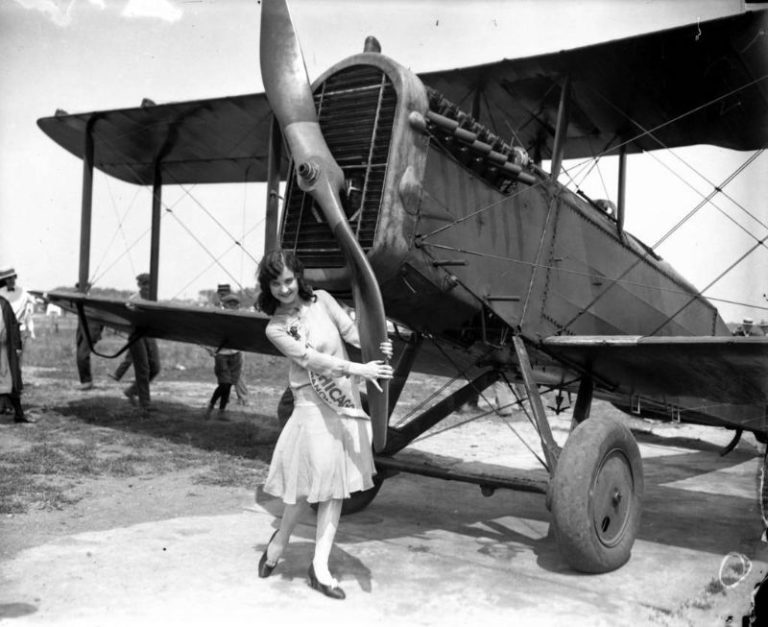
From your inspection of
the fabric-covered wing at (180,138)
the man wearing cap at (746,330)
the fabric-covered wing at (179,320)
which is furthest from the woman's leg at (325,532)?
the fabric-covered wing at (180,138)

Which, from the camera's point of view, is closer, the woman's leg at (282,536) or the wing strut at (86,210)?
the woman's leg at (282,536)

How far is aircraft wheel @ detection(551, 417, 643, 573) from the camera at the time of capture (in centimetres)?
428

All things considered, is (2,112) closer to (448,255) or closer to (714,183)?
(448,255)

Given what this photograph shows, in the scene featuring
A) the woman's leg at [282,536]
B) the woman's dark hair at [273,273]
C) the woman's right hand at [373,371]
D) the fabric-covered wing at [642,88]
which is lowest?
the woman's leg at [282,536]

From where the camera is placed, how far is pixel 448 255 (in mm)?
4621

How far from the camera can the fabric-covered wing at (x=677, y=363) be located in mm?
4691

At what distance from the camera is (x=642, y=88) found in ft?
19.4

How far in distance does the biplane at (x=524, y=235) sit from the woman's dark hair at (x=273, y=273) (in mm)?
260

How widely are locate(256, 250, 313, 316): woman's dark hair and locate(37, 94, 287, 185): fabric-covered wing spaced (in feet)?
13.7

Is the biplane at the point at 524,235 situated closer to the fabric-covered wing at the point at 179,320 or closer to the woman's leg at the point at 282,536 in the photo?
the fabric-covered wing at the point at 179,320

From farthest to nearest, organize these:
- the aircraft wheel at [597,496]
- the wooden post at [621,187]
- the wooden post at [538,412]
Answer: the wooden post at [621,187], the wooden post at [538,412], the aircraft wheel at [597,496]

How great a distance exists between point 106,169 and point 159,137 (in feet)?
6.22

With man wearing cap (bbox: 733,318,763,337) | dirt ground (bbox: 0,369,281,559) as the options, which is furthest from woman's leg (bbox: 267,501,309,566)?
man wearing cap (bbox: 733,318,763,337)

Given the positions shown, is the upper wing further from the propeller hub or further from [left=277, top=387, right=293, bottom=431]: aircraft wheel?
[left=277, top=387, right=293, bottom=431]: aircraft wheel
